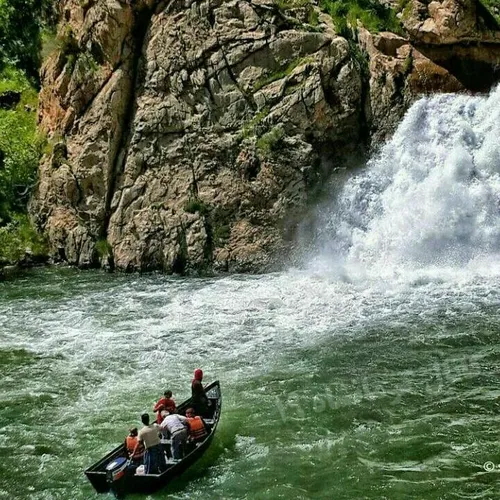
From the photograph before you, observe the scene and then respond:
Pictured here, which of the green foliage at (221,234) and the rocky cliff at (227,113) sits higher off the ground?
the rocky cliff at (227,113)

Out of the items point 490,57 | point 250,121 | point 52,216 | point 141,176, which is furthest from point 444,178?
point 52,216

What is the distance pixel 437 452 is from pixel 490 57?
22.0 m

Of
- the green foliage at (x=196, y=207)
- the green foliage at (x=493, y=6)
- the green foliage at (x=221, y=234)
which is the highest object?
the green foliage at (x=493, y=6)

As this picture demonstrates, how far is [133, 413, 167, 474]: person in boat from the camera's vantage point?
12586 mm

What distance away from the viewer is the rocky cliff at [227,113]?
28.1m

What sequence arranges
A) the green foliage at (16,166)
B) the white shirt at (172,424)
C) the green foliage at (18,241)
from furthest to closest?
1. the green foliage at (16,166)
2. the green foliage at (18,241)
3. the white shirt at (172,424)

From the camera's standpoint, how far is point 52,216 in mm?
31906

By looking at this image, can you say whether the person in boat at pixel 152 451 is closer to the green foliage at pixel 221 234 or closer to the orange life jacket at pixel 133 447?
the orange life jacket at pixel 133 447

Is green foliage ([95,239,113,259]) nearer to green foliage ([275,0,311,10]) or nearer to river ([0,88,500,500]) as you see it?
river ([0,88,500,500])

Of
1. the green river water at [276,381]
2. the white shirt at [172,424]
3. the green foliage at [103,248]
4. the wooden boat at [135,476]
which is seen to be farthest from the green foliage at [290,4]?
the wooden boat at [135,476]

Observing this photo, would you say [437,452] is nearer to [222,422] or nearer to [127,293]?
[222,422]

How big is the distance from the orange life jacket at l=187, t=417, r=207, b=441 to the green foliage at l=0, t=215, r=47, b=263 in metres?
20.2

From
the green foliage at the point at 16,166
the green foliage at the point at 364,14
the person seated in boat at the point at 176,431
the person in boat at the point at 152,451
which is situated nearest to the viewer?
the person in boat at the point at 152,451

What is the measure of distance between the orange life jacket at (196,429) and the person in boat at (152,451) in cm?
97
